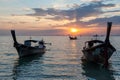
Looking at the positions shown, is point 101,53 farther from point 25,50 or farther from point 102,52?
point 25,50

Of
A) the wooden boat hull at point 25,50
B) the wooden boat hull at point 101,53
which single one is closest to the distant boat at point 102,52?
the wooden boat hull at point 101,53

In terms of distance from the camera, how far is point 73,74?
26109mm

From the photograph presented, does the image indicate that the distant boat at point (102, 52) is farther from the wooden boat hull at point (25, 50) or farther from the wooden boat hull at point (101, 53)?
the wooden boat hull at point (25, 50)

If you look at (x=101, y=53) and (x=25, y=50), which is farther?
(x=25, y=50)

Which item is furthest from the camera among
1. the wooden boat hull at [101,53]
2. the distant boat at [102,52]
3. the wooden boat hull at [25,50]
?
the wooden boat hull at [25,50]

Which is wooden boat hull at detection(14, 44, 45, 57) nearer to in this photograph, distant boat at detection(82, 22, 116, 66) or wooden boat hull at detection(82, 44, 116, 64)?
distant boat at detection(82, 22, 116, 66)

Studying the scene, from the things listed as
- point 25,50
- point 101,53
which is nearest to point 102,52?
point 101,53

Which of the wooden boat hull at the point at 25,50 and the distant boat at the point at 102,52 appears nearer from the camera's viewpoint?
the distant boat at the point at 102,52

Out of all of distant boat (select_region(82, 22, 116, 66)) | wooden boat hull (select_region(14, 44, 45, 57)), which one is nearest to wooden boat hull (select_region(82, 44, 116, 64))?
distant boat (select_region(82, 22, 116, 66))

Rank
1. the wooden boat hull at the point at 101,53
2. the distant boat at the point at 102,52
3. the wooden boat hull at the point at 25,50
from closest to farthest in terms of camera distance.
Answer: the distant boat at the point at 102,52, the wooden boat hull at the point at 101,53, the wooden boat hull at the point at 25,50

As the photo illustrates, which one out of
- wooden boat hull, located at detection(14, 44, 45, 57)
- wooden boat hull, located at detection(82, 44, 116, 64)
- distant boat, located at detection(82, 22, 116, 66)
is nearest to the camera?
distant boat, located at detection(82, 22, 116, 66)

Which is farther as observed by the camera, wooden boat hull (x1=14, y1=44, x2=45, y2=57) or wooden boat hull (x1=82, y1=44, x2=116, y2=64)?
wooden boat hull (x1=14, y1=44, x2=45, y2=57)

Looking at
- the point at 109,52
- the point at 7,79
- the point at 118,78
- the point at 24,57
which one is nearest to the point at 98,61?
the point at 109,52

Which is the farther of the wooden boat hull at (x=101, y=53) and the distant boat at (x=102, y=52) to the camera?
the wooden boat hull at (x=101, y=53)
